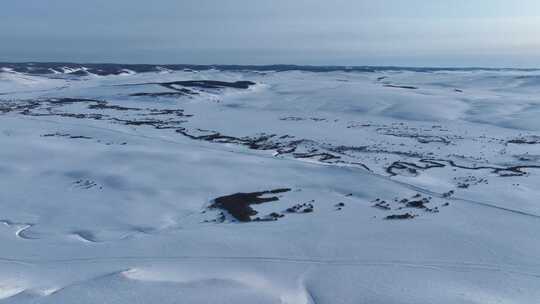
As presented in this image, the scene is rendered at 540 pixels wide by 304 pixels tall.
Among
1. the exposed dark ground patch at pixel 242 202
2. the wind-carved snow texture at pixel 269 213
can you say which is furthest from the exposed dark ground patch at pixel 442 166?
the exposed dark ground patch at pixel 242 202

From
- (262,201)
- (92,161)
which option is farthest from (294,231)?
(92,161)

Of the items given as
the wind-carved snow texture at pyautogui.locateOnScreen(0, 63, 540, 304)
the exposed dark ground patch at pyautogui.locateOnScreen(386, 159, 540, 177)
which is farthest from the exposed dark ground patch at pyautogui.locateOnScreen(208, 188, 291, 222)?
the exposed dark ground patch at pyautogui.locateOnScreen(386, 159, 540, 177)

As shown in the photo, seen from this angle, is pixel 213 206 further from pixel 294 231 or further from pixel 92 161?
pixel 92 161

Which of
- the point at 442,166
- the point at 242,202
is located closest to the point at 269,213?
the point at 242,202

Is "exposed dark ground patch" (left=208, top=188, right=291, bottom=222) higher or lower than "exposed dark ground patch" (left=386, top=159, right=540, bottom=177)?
lower

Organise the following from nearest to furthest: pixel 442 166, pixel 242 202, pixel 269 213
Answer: pixel 269 213
pixel 242 202
pixel 442 166

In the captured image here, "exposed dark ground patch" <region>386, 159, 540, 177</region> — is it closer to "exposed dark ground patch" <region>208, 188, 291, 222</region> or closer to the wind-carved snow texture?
the wind-carved snow texture

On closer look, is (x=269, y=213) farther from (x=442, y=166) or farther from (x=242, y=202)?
(x=442, y=166)

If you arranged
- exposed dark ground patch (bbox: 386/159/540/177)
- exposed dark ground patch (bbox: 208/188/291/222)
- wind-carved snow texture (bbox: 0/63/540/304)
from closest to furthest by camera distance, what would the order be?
wind-carved snow texture (bbox: 0/63/540/304) → exposed dark ground patch (bbox: 208/188/291/222) → exposed dark ground patch (bbox: 386/159/540/177)

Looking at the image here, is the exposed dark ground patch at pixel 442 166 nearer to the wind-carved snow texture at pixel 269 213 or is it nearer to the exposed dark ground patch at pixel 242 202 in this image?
the wind-carved snow texture at pixel 269 213
